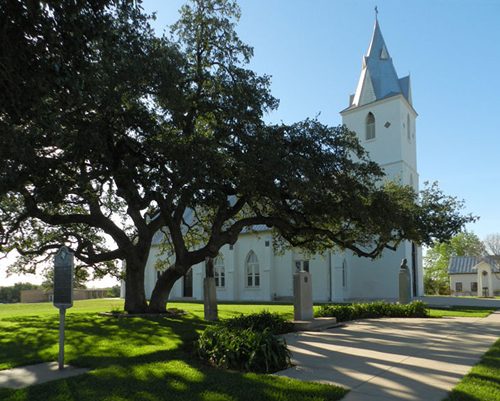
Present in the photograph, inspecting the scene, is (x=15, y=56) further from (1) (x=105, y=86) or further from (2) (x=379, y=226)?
(2) (x=379, y=226)

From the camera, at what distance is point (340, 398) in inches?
250

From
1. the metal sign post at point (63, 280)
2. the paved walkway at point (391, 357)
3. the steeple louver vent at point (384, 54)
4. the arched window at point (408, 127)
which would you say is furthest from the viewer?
the steeple louver vent at point (384, 54)

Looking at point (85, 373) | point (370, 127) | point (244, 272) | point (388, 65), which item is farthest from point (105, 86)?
point (388, 65)

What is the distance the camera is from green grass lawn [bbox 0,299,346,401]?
6.48 meters

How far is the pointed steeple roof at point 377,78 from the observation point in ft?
141

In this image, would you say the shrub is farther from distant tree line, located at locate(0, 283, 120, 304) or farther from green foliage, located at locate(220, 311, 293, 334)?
distant tree line, located at locate(0, 283, 120, 304)

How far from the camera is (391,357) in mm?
9477

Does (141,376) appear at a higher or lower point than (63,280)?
lower

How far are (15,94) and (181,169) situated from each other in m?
6.85

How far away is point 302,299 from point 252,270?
25837 millimetres

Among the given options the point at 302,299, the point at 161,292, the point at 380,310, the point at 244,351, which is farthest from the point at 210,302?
the point at 244,351

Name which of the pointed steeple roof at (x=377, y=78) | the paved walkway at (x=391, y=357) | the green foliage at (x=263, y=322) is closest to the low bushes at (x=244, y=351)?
the paved walkway at (x=391, y=357)

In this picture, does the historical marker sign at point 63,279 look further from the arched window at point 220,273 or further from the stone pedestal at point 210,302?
the arched window at point 220,273

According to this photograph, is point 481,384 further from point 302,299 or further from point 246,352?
point 302,299
